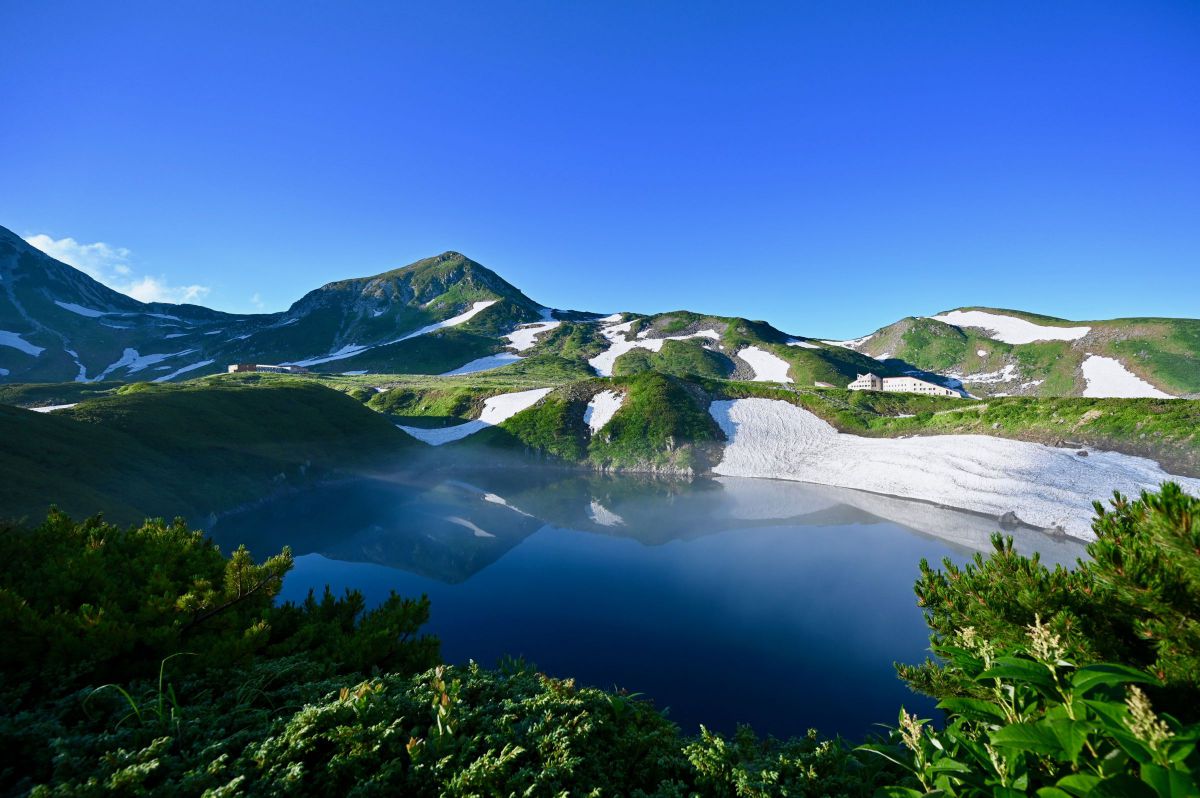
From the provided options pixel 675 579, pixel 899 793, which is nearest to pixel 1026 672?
pixel 899 793

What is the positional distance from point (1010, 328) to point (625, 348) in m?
119

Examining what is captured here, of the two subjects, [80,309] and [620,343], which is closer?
[620,343]

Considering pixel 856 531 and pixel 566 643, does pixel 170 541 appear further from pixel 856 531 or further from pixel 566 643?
pixel 856 531

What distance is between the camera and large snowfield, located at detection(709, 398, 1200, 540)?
28141mm

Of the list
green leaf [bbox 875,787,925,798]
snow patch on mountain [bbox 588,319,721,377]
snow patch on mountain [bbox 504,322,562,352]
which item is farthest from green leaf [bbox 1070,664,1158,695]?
snow patch on mountain [bbox 504,322,562,352]

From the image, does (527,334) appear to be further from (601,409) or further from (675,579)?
(675,579)

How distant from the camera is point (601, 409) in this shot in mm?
58219

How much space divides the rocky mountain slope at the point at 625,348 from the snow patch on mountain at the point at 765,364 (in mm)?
528

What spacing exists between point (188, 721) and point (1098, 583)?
8714 millimetres

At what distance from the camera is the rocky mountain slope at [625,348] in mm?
102562

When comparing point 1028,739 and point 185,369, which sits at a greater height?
point 185,369

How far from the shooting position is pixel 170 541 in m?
7.81

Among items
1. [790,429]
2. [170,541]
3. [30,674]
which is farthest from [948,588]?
[790,429]

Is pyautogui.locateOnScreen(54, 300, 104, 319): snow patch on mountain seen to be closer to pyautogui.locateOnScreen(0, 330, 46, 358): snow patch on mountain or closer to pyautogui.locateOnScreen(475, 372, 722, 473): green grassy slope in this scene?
pyautogui.locateOnScreen(0, 330, 46, 358): snow patch on mountain
